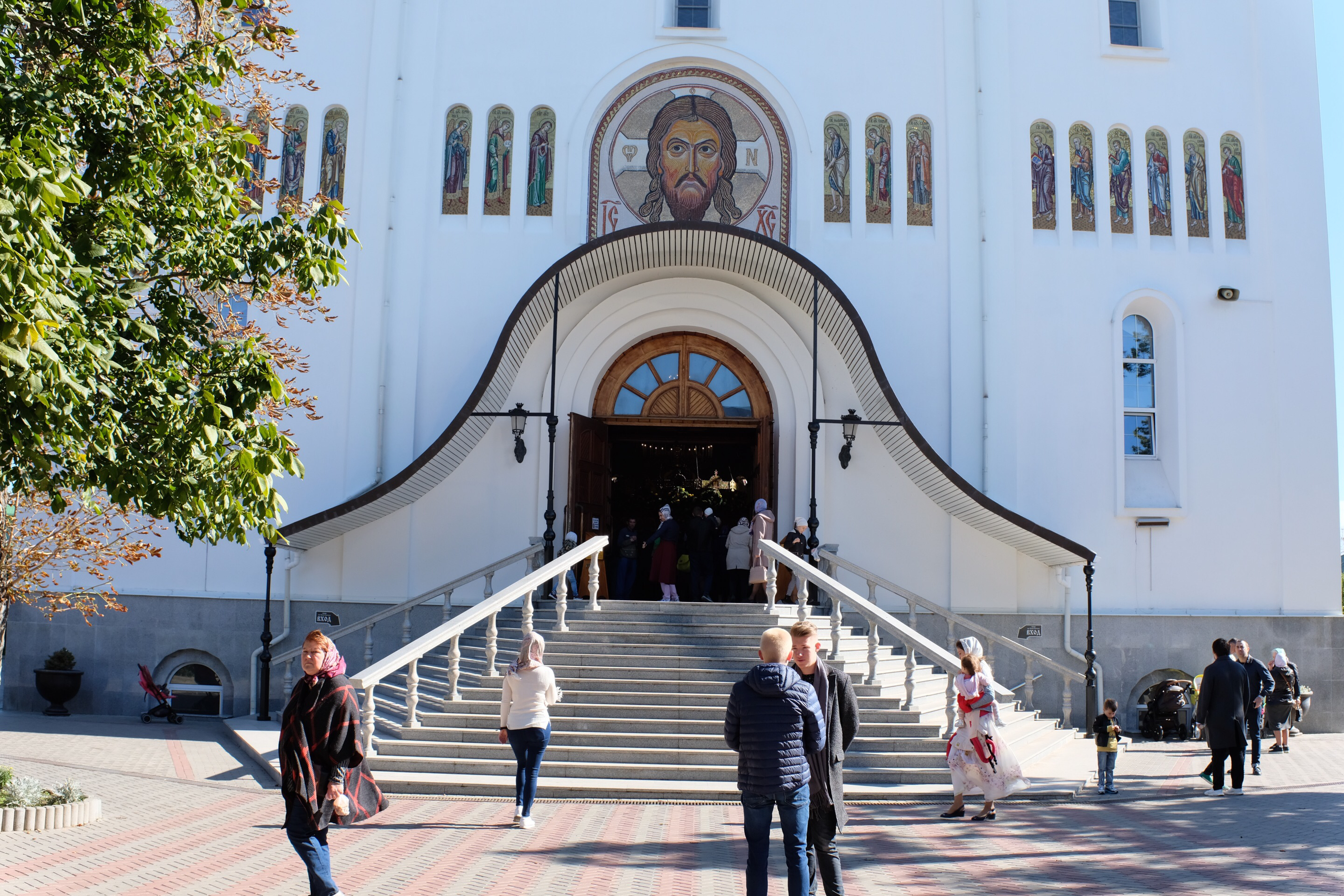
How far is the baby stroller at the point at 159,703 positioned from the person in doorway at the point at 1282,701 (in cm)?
1468

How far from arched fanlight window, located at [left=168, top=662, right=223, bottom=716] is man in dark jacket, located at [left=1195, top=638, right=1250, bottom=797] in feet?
44.1

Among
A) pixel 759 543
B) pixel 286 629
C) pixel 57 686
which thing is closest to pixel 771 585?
pixel 759 543

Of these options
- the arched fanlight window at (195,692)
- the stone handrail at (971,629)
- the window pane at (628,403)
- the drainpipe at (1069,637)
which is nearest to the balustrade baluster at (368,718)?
the stone handrail at (971,629)

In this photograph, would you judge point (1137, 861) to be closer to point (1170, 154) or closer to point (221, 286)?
point (221, 286)

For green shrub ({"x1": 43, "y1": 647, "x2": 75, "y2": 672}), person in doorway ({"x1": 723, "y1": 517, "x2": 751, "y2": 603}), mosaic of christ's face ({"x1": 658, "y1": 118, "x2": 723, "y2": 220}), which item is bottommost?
green shrub ({"x1": 43, "y1": 647, "x2": 75, "y2": 672})

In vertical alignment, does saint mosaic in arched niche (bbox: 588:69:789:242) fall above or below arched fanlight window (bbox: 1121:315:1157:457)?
above

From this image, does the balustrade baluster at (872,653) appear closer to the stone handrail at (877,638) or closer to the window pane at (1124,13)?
the stone handrail at (877,638)

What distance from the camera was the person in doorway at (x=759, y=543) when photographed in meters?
14.5

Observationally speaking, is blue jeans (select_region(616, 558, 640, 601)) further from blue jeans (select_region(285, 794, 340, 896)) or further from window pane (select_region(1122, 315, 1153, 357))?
blue jeans (select_region(285, 794, 340, 896))

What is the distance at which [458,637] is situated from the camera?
475 inches

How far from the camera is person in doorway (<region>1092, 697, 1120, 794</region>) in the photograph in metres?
10.2

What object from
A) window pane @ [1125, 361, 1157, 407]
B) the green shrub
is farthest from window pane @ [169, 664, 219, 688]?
window pane @ [1125, 361, 1157, 407]

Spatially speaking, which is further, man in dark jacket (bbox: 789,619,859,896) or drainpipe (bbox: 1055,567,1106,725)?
drainpipe (bbox: 1055,567,1106,725)

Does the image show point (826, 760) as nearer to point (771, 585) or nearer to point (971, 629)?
point (771, 585)
